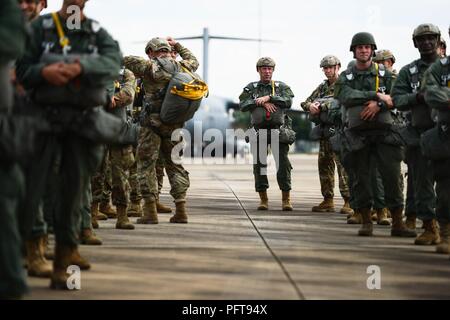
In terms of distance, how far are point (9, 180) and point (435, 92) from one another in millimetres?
4283

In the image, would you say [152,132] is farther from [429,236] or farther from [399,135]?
[429,236]

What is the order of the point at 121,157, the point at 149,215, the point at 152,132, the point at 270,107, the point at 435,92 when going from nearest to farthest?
the point at 435,92
the point at 121,157
the point at 152,132
the point at 149,215
the point at 270,107

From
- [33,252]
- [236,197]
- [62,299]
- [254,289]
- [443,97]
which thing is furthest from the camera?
[236,197]

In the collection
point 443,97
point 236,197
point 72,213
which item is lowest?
point 236,197

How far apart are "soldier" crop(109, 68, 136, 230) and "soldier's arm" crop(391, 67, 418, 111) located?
2974mm

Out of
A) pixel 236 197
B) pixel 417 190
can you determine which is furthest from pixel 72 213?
pixel 236 197

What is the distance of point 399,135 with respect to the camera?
10398mm

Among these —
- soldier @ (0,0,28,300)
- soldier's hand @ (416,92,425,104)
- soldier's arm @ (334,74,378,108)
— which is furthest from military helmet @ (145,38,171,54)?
soldier @ (0,0,28,300)

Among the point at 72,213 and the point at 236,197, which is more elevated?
the point at 72,213

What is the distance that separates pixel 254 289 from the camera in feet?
22.0

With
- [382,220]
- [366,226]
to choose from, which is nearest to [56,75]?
[366,226]

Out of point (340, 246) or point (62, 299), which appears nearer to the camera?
point (62, 299)

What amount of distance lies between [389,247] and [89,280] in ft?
11.7
